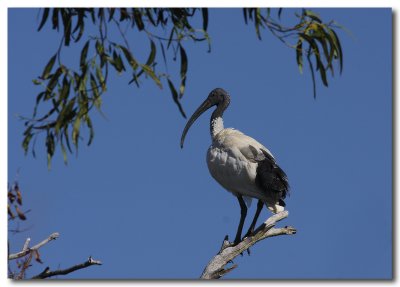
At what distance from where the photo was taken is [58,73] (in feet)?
11.6

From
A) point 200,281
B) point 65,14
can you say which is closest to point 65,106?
point 65,14

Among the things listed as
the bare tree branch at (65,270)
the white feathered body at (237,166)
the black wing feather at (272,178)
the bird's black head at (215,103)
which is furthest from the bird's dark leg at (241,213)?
the bare tree branch at (65,270)

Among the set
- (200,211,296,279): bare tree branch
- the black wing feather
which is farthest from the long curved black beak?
(200,211,296,279): bare tree branch

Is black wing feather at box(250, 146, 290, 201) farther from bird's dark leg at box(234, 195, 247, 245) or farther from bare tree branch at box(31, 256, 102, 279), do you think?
bare tree branch at box(31, 256, 102, 279)

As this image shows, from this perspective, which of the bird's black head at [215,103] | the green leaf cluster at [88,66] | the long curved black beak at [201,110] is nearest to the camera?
the green leaf cluster at [88,66]

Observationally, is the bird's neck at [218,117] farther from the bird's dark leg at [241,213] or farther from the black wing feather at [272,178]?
the black wing feather at [272,178]

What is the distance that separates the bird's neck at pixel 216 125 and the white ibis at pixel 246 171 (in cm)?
25

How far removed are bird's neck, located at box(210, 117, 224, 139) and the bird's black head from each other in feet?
0.11

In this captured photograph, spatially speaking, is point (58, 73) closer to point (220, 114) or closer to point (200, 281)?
point (200, 281)

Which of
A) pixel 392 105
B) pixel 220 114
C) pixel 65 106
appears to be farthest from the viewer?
pixel 220 114

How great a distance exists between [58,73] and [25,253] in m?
0.97

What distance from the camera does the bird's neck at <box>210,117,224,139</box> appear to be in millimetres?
5570

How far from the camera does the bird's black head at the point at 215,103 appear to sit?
5516 millimetres
